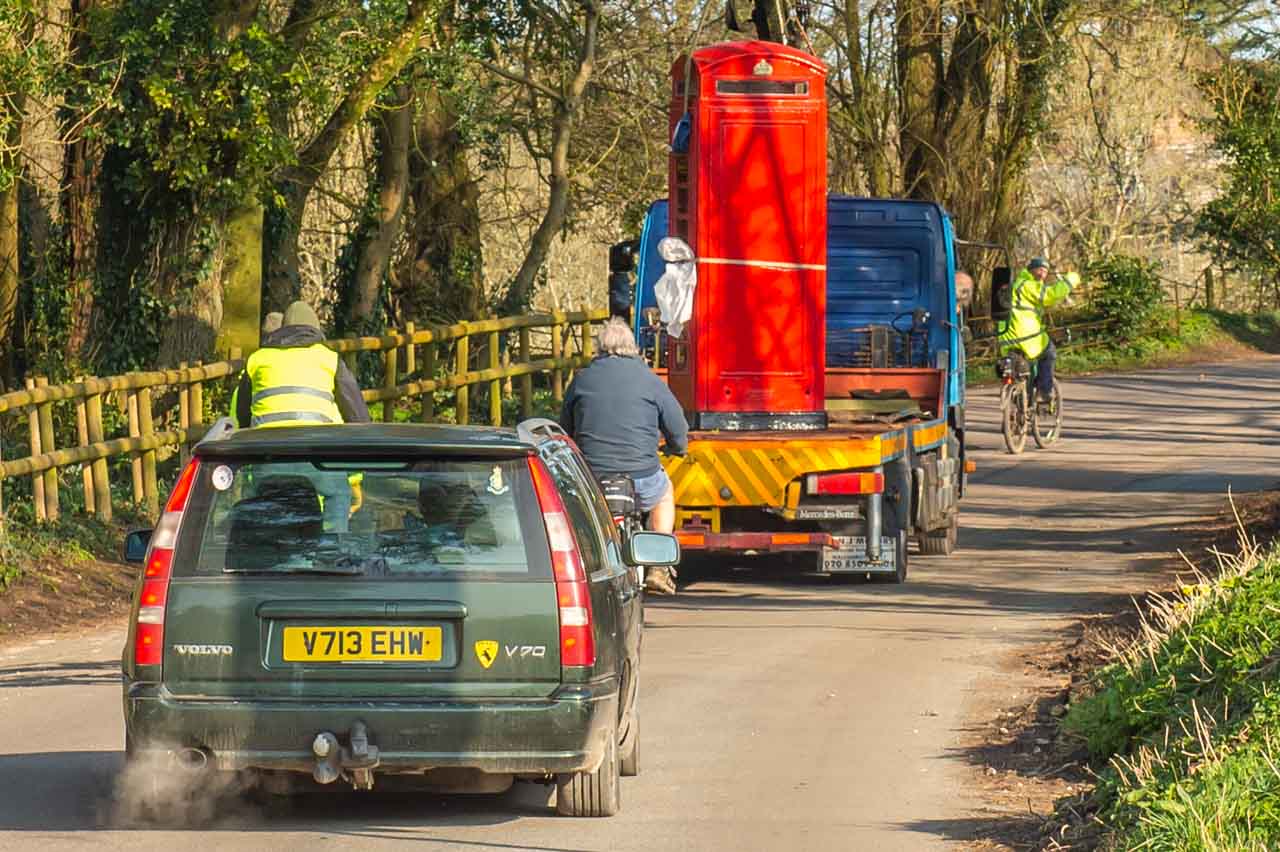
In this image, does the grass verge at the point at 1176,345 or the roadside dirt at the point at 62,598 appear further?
the grass verge at the point at 1176,345

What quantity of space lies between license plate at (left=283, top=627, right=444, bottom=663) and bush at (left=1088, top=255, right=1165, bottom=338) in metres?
32.0

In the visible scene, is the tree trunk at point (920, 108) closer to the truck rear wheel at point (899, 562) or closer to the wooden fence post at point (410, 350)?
the wooden fence post at point (410, 350)

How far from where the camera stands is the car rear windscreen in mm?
7137

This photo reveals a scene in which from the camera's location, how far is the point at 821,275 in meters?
15.7

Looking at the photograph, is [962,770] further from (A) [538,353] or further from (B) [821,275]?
(A) [538,353]

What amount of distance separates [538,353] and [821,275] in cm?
1360

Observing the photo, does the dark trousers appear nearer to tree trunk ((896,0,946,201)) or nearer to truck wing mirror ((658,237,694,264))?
truck wing mirror ((658,237,694,264))

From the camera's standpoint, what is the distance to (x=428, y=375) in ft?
76.1

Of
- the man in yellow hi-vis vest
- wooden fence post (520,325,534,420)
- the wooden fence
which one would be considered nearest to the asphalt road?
the man in yellow hi-vis vest

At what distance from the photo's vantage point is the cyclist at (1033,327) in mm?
24438

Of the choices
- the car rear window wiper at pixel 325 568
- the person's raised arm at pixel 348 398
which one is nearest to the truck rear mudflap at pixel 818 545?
the person's raised arm at pixel 348 398

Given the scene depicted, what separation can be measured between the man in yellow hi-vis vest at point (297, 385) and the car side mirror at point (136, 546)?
3133 mm

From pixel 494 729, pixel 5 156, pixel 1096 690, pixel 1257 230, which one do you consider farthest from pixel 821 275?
pixel 1257 230

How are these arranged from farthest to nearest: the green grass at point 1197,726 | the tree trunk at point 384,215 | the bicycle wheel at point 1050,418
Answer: the tree trunk at point 384,215, the bicycle wheel at point 1050,418, the green grass at point 1197,726
